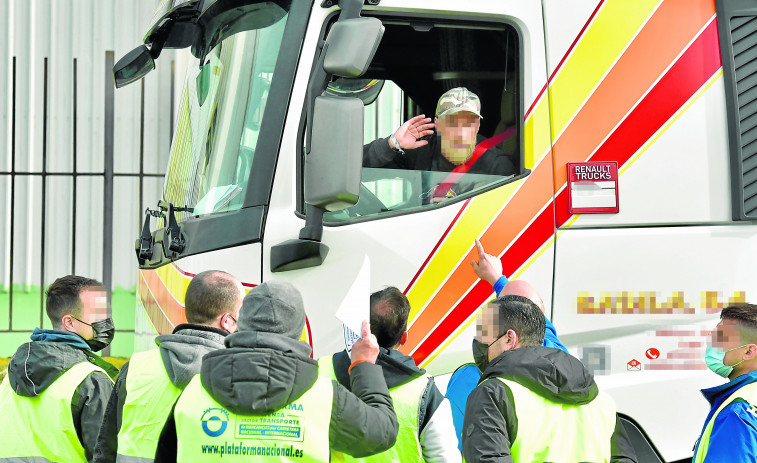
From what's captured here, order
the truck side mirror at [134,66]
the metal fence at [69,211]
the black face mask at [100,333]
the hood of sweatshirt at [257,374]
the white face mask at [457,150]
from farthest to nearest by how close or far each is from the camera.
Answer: the metal fence at [69,211], the truck side mirror at [134,66], the white face mask at [457,150], the black face mask at [100,333], the hood of sweatshirt at [257,374]

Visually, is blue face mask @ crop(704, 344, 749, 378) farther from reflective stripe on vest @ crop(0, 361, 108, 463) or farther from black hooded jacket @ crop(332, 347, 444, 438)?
reflective stripe on vest @ crop(0, 361, 108, 463)

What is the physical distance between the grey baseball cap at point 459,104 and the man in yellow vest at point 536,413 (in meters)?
1.33

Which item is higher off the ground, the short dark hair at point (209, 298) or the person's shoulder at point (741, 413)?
the short dark hair at point (209, 298)

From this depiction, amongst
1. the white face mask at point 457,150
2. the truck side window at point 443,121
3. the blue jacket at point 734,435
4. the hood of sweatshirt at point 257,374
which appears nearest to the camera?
the hood of sweatshirt at point 257,374

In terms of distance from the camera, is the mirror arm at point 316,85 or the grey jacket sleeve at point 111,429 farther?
the mirror arm at point 316,85

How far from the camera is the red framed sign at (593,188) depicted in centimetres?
354

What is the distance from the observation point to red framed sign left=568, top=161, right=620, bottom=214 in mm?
3541

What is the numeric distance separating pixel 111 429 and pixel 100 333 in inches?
27.7

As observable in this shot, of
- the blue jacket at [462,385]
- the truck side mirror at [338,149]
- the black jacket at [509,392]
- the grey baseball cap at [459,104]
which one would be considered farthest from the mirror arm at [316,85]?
the black jacket at [509,392]

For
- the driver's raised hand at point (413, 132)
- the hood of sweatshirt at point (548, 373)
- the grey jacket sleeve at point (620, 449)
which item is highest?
the driver's raised hand at point (413, 132)

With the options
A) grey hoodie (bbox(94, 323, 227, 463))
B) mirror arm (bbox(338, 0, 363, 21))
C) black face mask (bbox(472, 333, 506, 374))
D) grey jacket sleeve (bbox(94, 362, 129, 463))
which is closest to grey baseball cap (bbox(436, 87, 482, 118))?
mirror arm (bbox(338, 0, 363, 21))

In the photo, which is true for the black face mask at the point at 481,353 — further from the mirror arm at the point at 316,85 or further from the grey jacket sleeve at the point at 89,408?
the grey jacket sleeve at the point at 89,408

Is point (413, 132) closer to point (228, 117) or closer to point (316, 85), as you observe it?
point (316, 85)

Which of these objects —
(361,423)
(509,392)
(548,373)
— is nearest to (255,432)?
(361,423)
